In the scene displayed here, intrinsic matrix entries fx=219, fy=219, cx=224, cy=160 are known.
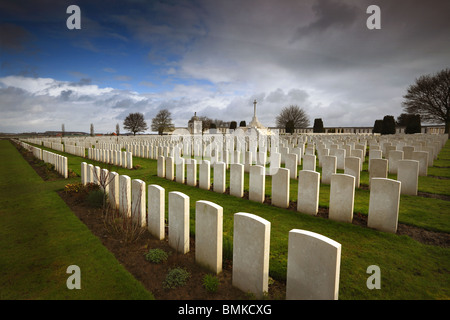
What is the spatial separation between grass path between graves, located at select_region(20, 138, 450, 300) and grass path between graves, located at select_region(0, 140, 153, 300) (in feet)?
4.99

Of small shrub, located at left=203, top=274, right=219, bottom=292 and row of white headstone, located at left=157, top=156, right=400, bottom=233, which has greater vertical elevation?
row of white headstone, located at left=157, top=156, right=400, bottom=233

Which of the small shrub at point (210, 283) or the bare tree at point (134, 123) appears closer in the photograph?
the small shrub at point (210, 283)

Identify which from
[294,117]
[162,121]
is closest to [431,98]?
[294,117]

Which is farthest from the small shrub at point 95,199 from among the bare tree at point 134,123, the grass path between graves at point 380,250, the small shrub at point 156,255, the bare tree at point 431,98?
the bare tree at point 134,123

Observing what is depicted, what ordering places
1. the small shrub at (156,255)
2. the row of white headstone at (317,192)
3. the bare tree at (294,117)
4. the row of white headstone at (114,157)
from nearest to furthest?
the small shrub at (156,255) → the row of white headstone at (317,192) → the row of white headstone at (114,157) → the bare tree at (294,117)

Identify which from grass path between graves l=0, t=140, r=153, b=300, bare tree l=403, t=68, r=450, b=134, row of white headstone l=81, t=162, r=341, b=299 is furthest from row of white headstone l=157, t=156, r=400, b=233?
bare tree l=403, t=68, r=450, b=134

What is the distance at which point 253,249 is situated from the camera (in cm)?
244

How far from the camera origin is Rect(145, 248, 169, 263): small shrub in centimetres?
312

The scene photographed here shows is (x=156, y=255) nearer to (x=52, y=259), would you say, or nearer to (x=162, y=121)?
(x=52, y=259)

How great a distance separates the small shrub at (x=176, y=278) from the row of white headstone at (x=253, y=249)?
33 centimetres

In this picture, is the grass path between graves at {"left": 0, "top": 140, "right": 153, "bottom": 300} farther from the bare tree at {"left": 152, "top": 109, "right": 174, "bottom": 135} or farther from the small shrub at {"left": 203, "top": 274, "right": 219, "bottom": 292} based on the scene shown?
the bare tree at {"left": 152, "top": 109, "right": 174, "bottom": 135}

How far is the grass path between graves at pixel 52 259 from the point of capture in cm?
257

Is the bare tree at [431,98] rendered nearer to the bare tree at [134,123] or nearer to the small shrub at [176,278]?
the small shrub at [176,278]
